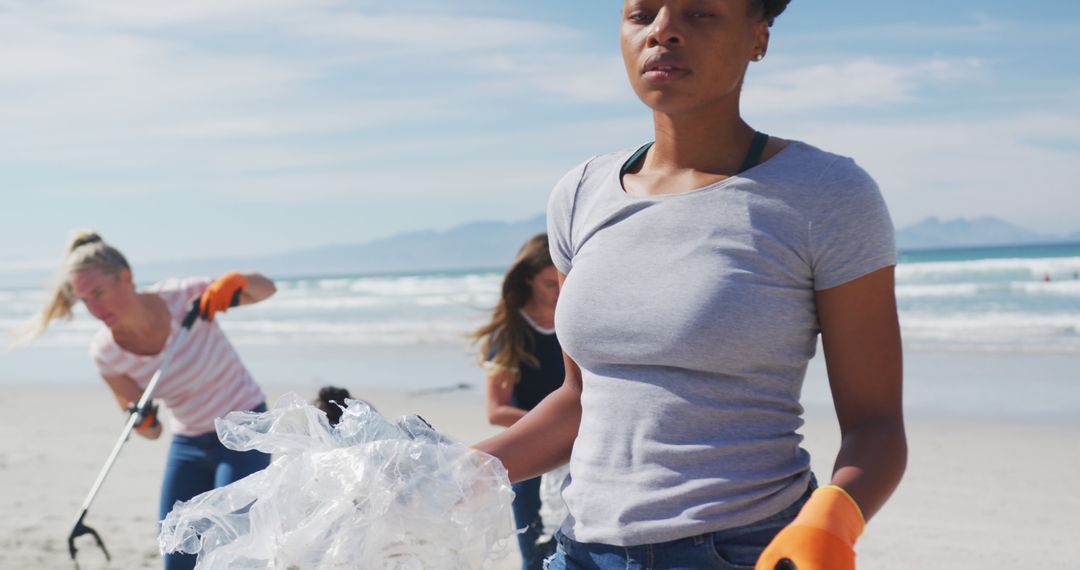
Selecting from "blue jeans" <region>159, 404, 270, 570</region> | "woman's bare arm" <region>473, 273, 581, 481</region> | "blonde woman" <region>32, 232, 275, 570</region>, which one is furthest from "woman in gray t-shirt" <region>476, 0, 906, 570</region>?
"blonde woman" <region>32, 232, 275, 570</region>

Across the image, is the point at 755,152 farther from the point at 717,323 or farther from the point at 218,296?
the point at 218,296

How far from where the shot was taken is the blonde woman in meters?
4.52

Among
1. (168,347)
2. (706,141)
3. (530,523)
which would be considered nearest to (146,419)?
(168,347)

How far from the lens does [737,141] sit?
173 cm

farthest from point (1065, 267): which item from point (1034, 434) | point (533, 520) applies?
point (533, 520)

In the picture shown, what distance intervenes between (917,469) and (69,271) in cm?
588

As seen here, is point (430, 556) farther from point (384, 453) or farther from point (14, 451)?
point (14, 451)

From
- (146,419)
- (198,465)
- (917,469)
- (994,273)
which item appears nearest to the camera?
(198,465)

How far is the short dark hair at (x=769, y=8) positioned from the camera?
1.70 meters

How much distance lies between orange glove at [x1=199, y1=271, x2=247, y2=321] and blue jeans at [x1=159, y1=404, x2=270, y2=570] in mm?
575

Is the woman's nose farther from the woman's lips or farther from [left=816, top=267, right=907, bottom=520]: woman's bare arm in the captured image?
[left=816, top=267, right=907, bottom=520]: woman's bare arm

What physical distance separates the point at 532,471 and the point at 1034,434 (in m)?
7.98

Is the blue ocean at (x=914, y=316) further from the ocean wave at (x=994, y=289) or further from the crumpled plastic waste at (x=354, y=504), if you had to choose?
the crumpled plastic waste at (x=354, y=504)

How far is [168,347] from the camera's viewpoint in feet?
16.0
